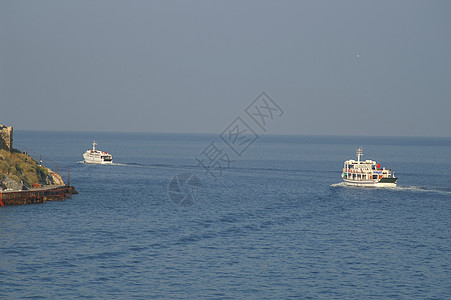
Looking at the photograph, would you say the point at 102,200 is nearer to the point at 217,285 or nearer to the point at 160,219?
the point at 160,219

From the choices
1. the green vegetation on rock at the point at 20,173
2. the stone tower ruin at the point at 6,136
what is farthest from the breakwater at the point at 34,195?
the stone tower ruin at the point at 6,136

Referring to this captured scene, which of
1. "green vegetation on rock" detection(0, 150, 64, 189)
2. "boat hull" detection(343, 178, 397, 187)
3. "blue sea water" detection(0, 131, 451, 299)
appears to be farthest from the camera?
"boat hull" detection(343, 178, 397, 187)

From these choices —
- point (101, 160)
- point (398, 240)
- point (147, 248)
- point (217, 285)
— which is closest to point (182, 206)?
point (147, 248)

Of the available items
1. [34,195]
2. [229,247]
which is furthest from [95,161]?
[229,247]

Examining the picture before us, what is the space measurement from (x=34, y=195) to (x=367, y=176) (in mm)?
65724

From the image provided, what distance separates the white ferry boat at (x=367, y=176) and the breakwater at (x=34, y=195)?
5796 centimetres

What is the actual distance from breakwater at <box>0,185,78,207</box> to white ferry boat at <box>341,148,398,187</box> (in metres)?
58.0

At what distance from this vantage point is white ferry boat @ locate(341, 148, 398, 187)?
10894 cm

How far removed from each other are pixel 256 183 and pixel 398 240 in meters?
59.5

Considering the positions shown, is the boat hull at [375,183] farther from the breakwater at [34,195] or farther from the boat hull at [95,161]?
the boat hull at [95,161]

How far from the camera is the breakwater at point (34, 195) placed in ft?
254

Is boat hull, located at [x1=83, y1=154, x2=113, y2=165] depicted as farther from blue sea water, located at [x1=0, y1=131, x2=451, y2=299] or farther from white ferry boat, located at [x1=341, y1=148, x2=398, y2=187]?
white ferry boat, located at [x1=341, y1=148, x2=398, y2=187]

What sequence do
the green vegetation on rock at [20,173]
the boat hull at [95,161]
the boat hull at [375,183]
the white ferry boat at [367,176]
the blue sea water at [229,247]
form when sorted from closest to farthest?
the blue sea water at [229,247] < the green vegetation on rock at [20,173] < the boat hull at [375,183] < the white ferry boat at [367,176] < the boat hull at [95,161]

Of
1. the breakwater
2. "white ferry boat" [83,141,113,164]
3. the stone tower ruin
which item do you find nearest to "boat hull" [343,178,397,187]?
the breakwater
